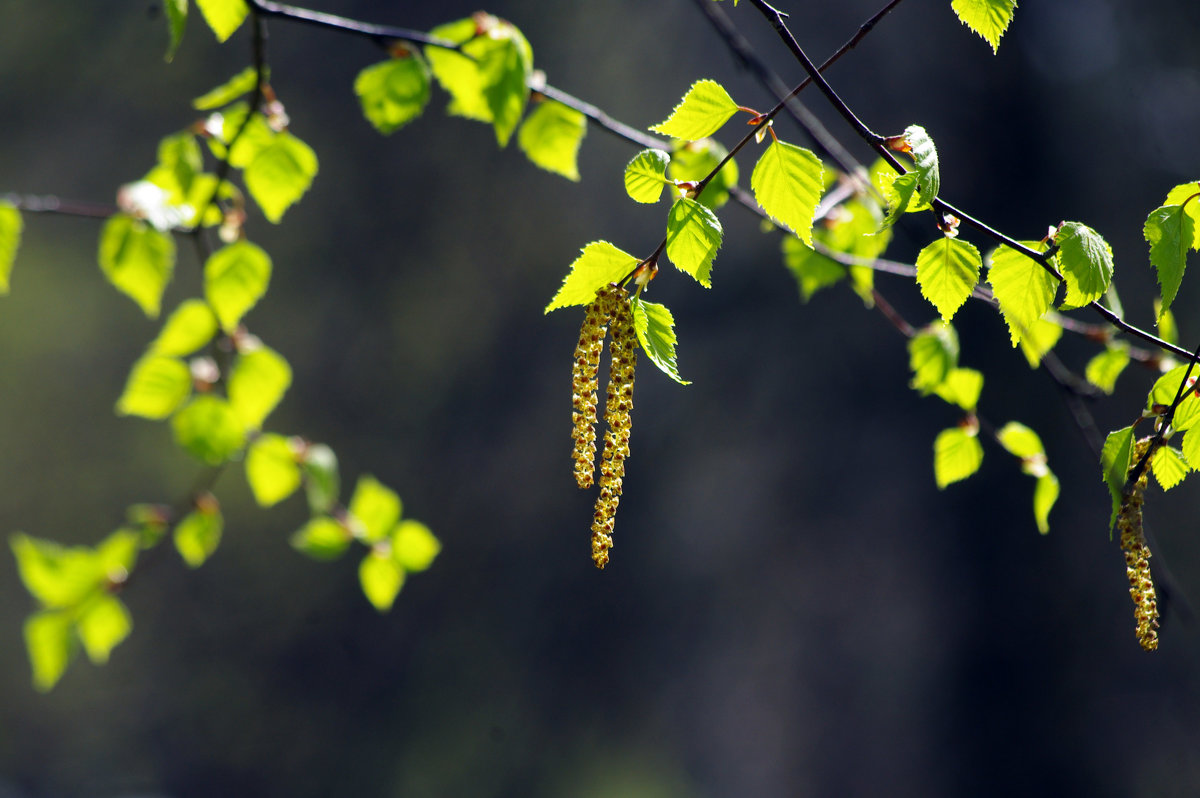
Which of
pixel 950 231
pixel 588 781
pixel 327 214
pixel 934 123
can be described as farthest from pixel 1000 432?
pixel 327 214

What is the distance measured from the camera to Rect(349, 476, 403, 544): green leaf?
0.56 m

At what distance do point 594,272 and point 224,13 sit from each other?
249 mm

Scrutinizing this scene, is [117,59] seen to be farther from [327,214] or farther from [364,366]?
[364,366]

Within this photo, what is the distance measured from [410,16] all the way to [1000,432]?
4242 millimetres

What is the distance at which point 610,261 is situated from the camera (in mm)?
358

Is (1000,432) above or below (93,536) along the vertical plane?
above

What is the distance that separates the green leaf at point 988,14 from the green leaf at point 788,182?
0.09 meters

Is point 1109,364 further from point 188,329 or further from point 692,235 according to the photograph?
point 188,329

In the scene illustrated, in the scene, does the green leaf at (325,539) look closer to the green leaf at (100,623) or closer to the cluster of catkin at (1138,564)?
the green leaf at (100,623)

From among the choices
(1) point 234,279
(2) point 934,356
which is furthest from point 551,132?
(2) point 934,356

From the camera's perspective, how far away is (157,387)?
456 mm

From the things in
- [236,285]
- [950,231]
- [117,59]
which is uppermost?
[950,231]

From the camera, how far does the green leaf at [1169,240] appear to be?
0.37 m

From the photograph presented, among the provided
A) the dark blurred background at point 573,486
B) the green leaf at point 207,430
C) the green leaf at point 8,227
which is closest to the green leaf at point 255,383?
the green leaf at point 207,430
